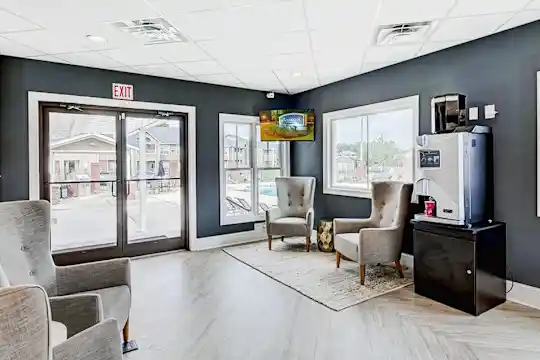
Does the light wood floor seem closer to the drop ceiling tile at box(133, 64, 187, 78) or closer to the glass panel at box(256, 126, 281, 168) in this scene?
the drop ceiling tile at box(133, 64, 187, 78)

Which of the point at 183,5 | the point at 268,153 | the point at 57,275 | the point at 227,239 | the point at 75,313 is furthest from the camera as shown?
the point at 268,153

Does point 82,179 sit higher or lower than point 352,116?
lower

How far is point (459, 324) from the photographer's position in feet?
9.91

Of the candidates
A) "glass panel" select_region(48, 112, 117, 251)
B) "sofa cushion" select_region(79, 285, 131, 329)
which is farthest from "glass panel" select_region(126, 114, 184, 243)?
"sofa cushion" select_region(79, 285, 131, 329)

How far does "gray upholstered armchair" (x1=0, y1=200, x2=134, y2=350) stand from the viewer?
6.81ft

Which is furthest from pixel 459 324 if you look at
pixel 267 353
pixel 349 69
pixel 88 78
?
pixel 88 78

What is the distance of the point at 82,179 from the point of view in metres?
4.82

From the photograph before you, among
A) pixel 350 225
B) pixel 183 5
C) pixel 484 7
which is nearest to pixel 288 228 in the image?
pixel 350 225

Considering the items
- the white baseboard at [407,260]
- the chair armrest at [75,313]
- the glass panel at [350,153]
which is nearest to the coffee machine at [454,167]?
the white baseboard at [407,260]

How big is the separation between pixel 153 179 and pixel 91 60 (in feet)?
5.80

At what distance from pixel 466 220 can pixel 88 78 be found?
464 cm

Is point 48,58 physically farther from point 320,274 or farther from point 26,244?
point 320,274

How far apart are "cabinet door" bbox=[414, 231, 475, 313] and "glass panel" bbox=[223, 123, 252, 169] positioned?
3310mm

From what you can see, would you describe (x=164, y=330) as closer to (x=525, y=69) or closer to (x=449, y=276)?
(x=449, y=276)
